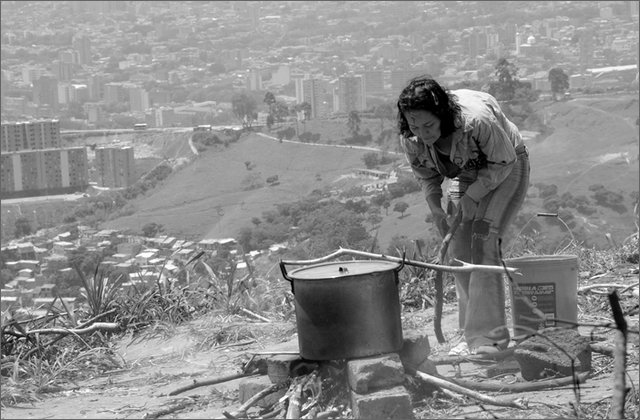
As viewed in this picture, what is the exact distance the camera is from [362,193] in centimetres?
2394

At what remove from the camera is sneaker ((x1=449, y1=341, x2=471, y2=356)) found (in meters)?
5.34

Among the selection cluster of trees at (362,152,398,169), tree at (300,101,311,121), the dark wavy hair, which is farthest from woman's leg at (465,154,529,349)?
tree at (300,101,311,121)

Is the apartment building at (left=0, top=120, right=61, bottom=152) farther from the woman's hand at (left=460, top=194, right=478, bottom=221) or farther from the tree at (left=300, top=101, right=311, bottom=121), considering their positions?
the woman's hand at (left=460, top=194, right=478, bottom=221)

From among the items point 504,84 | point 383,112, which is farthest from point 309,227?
point 383,112

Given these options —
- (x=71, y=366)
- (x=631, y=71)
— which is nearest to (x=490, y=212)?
(x=71, y=366)

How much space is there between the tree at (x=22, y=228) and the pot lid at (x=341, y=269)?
24606mm

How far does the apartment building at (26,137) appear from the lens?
121 ft

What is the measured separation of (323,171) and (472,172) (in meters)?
25.9

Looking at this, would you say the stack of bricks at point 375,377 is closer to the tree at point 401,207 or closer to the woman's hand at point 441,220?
the woman's hand at point 441,220

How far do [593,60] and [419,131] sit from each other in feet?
138

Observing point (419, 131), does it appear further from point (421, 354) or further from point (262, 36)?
point (262, 36)

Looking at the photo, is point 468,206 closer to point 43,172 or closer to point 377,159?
point 377,159

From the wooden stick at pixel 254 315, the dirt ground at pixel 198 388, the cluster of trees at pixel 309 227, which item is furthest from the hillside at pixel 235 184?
the dirt ground at pixel 198 388

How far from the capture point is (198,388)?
17.3 ft
